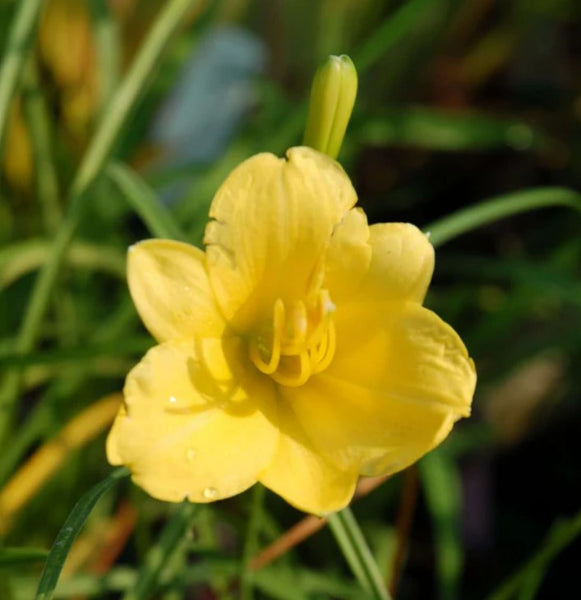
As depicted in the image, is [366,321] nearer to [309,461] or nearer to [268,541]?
[309,461]

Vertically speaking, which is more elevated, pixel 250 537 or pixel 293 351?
pixel 293 351

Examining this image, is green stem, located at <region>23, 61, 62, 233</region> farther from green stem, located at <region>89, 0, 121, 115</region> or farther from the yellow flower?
the yellow flower

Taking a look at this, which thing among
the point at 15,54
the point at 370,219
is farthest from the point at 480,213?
the point at 370,219

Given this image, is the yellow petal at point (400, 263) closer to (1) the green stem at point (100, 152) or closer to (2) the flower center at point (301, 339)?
(2) the flower center at point (301, 339)

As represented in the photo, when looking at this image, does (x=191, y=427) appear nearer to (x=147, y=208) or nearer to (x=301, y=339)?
(x=301, y=339)

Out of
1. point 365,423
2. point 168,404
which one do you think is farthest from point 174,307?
point 365,423

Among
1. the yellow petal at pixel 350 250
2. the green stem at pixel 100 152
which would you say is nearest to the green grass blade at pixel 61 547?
the yellow petal at pixel 350 250
